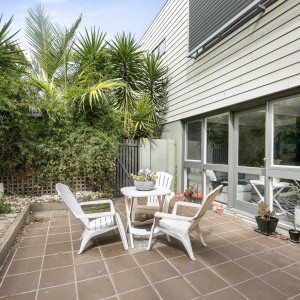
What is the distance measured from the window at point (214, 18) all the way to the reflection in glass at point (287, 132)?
1.68m

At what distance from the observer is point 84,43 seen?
625 cm

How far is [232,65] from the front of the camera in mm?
4289

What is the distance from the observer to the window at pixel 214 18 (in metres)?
3.78

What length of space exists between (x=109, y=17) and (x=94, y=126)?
4025 mm

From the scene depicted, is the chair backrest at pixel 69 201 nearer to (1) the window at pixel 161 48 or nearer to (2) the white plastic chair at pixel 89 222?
(2) the white plastic chair at pixel 89 222

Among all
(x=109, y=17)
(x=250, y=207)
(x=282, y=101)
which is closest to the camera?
(x=282, y=101)

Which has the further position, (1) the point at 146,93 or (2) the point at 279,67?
(1) the point at 146,93

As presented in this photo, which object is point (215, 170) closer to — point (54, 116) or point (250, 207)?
point (250, 207)

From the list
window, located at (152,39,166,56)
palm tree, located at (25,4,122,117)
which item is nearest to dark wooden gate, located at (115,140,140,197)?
palm tree, located at (25,4,122,117)

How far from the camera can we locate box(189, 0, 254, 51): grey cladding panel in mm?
4122

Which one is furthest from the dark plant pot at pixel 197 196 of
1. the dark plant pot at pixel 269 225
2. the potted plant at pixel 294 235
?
the potted plant at pixel 294 235

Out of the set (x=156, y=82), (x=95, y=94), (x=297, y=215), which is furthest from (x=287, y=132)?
(x=156, y=82)

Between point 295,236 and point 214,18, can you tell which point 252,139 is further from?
point 214,18

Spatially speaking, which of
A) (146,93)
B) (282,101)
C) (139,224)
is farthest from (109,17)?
(139,224)
